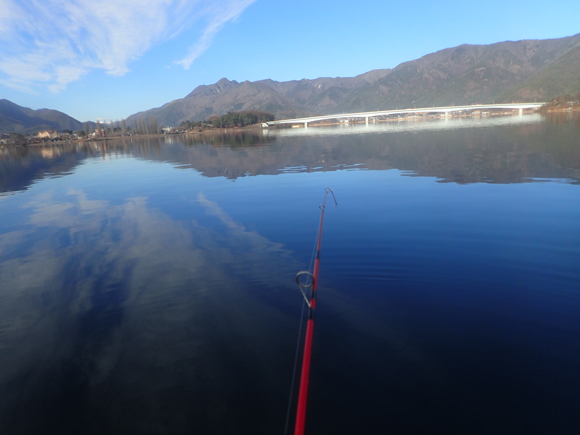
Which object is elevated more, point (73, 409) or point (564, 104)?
point (564, 104)

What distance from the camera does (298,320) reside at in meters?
5.44

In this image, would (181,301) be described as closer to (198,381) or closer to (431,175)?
(198,381)

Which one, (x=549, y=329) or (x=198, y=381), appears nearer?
(x=198, y=381)

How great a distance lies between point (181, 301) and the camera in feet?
20.7

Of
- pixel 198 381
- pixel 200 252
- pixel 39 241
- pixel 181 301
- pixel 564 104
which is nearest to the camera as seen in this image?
pixel 198 381

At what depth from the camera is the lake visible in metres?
3.83

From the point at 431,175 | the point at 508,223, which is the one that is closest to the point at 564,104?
the point at 431,175

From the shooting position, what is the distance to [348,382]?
4117 mm

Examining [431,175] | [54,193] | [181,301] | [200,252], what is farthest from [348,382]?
[54,193]

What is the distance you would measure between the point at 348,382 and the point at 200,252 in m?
5.56

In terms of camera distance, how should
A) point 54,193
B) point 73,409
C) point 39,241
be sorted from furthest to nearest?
1. point 54,193
2. point 39,241
3. point 73,409

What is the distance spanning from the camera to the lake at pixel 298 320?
12.6 feet

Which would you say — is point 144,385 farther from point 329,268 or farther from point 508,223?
point 508,223

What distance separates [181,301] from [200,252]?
8.09 ft
